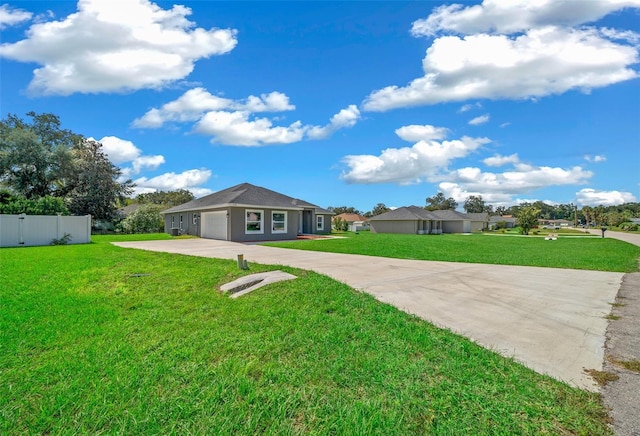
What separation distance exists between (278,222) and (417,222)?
2532 cm

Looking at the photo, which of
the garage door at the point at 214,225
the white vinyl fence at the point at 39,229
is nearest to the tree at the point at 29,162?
the white vinyl fence at the point at 39,229

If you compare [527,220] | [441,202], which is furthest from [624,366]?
[441,202]

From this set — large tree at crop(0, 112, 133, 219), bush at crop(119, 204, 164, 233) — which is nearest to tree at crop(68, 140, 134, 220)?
large tree at crop(0, 112, 133, 219)

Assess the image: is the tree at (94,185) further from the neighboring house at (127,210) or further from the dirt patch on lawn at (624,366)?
the dirt patch on lawn at (624,366)

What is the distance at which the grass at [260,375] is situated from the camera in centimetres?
242

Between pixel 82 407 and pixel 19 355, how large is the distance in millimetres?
1666

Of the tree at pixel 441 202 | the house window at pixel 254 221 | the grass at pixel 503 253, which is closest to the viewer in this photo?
the grass at pixel 503 253

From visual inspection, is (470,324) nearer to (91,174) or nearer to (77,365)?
(77,365)

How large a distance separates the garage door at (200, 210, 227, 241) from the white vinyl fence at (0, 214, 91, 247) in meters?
6.81

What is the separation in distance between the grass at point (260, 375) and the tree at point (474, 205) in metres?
96.6

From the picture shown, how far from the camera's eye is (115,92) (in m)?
15.8

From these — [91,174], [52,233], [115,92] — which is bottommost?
[52,233]

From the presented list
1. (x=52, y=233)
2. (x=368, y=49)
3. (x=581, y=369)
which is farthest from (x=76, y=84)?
(x=581, y=369)

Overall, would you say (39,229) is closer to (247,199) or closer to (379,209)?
(247,199)
